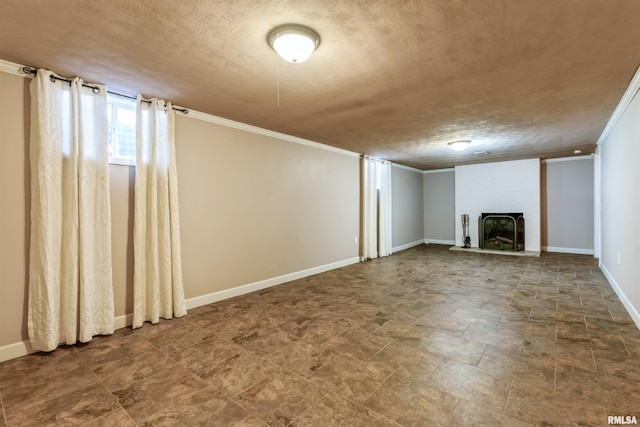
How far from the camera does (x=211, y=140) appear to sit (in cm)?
381

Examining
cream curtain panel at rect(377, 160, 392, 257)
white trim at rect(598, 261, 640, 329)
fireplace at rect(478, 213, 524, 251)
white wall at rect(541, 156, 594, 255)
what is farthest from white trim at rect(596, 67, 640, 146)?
cream curtain panel at rect(377, 160, 392, 257)

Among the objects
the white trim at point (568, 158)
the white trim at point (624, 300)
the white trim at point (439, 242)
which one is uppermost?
the white trim at point (568, 158)

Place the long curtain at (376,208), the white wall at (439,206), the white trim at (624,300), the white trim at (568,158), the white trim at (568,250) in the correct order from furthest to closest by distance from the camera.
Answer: the white wall at (439,206)
the white trim at (568,250)
the white trim at (568,158)
the long curtain at (376,208)
the white trim at (624,300)

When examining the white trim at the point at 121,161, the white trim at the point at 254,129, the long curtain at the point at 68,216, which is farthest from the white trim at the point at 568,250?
the long curtain at the point at 68,216

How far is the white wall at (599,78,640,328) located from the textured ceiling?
1.03 ft

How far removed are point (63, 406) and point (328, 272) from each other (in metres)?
4.09

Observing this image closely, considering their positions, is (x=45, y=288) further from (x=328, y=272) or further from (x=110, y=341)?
(x=328, y=272)

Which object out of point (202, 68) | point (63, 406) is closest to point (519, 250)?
point (202, 68)

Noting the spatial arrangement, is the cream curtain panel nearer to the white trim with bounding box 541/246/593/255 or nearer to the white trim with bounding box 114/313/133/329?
the white trim with bounding box 541/246/593/255

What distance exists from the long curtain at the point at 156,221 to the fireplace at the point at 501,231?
293 inches

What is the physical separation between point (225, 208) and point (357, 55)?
259 cm

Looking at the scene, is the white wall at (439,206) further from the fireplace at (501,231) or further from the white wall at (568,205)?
the white wall at (568,205)

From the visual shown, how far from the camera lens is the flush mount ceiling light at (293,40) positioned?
1.92 m

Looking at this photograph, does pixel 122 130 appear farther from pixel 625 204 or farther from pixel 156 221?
pixel 625 204
